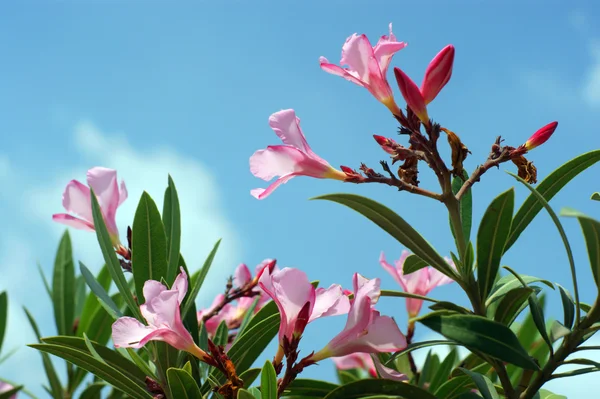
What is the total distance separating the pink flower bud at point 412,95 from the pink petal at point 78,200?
3.15 feet

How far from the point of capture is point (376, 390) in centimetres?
121

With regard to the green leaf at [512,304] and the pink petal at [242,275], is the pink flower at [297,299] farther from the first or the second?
the pink petal at [242,275]

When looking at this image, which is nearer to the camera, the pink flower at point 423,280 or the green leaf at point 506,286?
the green leaf at point 506,286

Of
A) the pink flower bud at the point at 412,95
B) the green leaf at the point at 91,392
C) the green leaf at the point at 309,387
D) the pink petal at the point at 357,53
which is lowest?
the green leaf at the point at 91,392

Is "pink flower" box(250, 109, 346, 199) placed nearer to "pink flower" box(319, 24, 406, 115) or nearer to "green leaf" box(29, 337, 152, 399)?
"pink flower" box(319, 24, 406, 115)

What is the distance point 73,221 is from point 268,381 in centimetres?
91

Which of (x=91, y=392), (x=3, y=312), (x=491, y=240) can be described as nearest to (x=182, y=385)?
(x=491, y=240)

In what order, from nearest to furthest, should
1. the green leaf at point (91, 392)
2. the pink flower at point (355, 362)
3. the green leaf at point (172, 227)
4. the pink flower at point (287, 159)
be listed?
the pink flower at point (287, 159)
the green leaf at point (172, 227)
the green leaf at point (91, 392)
the pink flower at point (355, 362)

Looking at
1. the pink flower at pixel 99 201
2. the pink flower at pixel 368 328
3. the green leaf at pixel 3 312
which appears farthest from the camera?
the green leaf at pixel 3 312

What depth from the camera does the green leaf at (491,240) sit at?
1.22m

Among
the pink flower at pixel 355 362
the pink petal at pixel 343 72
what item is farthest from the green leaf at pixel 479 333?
the pink flower at pixel 355 362

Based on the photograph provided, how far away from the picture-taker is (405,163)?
4.29ft

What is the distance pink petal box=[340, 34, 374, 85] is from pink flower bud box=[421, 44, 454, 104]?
125 millimetres

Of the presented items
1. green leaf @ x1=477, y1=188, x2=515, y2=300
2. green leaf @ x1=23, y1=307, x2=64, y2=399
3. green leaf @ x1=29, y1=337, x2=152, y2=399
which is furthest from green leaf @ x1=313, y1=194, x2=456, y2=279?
green leaf @ x1=23, y1=307, x2=64, y2=399
